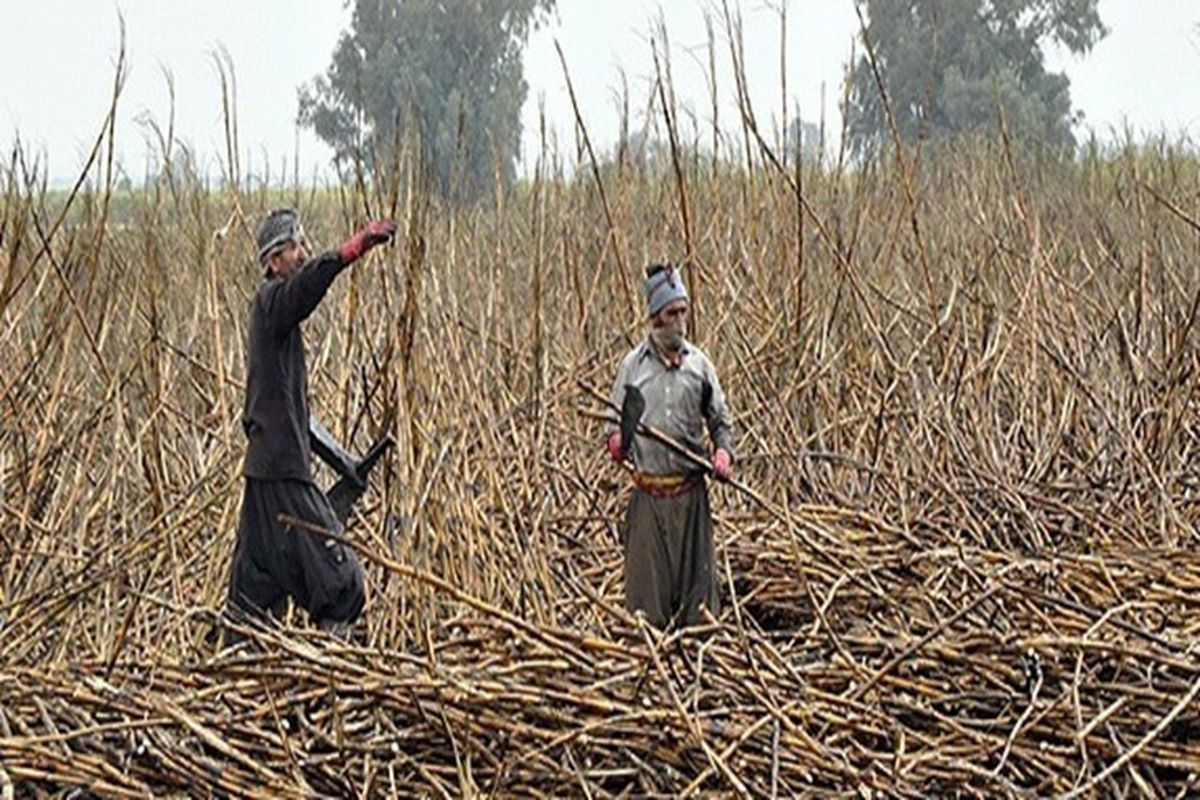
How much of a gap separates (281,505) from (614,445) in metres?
0.87

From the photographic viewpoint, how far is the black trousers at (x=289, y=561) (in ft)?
15.3

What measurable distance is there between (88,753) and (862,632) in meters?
1.88

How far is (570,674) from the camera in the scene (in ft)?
13.0

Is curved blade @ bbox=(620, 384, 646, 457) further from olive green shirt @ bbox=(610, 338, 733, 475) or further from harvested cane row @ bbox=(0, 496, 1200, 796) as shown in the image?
harvested cane row @ bbox=(0, 496, 1200, 796)

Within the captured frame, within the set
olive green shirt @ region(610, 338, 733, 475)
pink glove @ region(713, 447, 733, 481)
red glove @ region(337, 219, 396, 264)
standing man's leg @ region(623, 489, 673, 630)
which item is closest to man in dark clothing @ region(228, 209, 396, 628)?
red glove @ region(337, 219, 396, 264)

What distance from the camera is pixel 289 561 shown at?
4.67 metres

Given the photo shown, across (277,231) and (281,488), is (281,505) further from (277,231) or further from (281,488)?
(277,231)

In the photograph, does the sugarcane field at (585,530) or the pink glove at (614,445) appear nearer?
the sugarcane field at (585,530)

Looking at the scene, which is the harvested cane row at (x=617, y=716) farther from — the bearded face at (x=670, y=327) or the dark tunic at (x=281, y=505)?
the bearded face at (x=670, y=327)

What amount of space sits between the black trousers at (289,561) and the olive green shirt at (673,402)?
0.82 meters

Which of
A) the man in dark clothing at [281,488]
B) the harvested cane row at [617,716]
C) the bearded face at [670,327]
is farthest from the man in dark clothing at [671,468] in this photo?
the man in dark clothing at [281,488]

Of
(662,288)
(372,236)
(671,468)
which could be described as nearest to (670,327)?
(662,288)

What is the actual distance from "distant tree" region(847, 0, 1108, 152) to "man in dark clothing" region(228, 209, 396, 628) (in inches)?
940

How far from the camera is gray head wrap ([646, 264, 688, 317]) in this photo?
4555 millimetres
